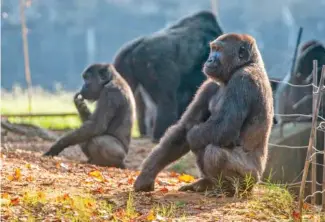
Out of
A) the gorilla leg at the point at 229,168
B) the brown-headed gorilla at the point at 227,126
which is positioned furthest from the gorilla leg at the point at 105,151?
the gorilla leg at the point at 229,168

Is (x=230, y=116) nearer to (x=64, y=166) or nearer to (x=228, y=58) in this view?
(x=228, y=58)

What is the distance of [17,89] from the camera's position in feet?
70.8

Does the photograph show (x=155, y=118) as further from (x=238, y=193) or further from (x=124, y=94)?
(x=238, y=193)

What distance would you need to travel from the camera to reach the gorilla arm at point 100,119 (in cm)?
858

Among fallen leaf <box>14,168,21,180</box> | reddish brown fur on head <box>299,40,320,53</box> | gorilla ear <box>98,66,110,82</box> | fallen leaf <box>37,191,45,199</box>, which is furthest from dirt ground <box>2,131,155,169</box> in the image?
fallen leaf <box>37,191,45,199</box>

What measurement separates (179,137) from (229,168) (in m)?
0.60

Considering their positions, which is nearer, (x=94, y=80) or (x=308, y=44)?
(x=94, y=80)

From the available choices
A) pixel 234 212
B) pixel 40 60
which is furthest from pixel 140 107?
pixel 40 60

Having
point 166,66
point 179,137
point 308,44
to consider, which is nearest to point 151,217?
point 179,137

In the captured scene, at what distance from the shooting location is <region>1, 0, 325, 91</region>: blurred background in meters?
32.5

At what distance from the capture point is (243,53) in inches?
249

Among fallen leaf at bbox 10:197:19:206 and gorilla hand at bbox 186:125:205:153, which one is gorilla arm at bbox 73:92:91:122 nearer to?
gorilla hand at bbox 186:125:205:153

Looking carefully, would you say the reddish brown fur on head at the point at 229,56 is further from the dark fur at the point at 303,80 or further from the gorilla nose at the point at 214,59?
the dark fur at the point at 303,80

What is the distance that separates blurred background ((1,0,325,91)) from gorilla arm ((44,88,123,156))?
22792 mm
